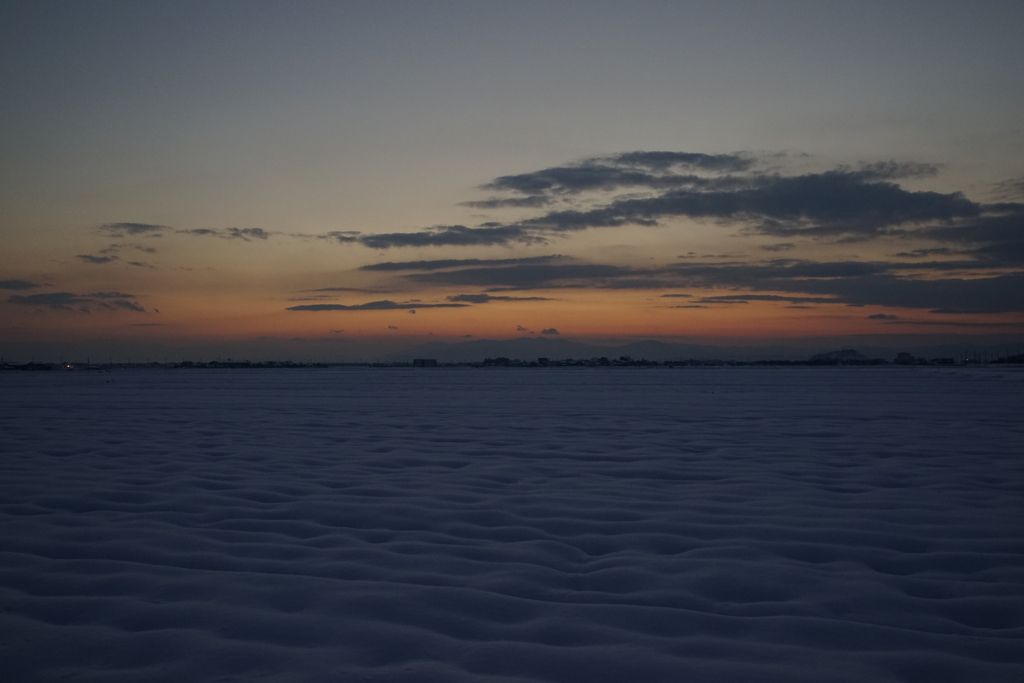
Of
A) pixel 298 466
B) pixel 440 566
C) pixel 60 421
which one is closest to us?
pixel 440 566

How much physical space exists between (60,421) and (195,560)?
9717mm

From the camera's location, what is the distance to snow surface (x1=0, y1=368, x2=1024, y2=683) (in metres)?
2.41

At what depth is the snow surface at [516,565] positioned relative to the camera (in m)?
2.41

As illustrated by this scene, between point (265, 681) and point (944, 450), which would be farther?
point (944, 450)

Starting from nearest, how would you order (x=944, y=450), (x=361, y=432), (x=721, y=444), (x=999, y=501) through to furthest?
(x=999, y=501)
(x=944, y=450)
(x=721, y=444)
(x=361, y=432)

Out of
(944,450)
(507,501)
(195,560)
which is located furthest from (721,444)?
(195,560)

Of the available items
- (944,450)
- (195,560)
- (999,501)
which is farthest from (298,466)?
(944,450)

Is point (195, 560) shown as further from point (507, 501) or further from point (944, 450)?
point (944, 450)

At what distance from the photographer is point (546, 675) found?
227 cm

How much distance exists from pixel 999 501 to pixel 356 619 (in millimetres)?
4443

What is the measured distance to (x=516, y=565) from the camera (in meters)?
3.40

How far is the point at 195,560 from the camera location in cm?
353

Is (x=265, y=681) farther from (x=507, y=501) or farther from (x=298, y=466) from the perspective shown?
(x=298, y=466)

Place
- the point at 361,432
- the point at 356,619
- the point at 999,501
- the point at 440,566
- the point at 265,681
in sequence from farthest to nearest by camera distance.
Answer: the point at 361,432 → the point at 999,501 → the point at 440,566 → the point at 356,619 → the point at 265,681
